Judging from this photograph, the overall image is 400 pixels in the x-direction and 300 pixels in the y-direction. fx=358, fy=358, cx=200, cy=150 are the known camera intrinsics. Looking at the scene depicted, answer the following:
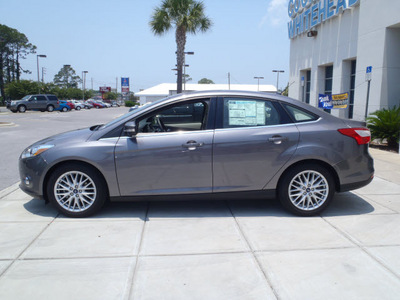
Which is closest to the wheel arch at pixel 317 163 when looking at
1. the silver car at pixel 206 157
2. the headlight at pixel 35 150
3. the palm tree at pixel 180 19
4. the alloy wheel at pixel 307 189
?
the silver car at pixel 206 157

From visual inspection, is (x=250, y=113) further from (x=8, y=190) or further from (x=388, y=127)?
(x=388, y=127)

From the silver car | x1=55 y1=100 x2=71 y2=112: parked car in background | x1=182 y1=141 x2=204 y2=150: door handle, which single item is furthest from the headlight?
x1=55 y1=100 x2=71 y2=112: parked car in background

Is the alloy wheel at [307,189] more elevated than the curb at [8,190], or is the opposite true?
the alloy wheel at [307,189]

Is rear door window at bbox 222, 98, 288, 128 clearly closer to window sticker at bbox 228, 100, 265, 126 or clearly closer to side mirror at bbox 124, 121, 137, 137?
window sticker at bbox 228, 100, 265, 126

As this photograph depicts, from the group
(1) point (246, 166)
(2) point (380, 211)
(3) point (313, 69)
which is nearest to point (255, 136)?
(1) point (246, 166)

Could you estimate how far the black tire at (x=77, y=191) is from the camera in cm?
457

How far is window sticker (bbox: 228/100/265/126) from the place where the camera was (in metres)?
4.73

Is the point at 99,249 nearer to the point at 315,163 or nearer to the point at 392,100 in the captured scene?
the point at 315,163

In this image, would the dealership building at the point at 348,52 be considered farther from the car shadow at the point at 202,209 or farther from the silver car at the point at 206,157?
the silver car at the point at 206,157

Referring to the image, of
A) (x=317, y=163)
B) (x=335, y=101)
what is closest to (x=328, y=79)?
(x=335, y=101)

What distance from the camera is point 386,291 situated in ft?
9.80

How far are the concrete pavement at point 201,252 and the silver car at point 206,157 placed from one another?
35 centimetres

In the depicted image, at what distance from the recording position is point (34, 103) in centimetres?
3919

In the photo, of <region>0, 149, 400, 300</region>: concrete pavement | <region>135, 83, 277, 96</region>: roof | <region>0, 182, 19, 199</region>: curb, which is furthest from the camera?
<region>135, 83, 277, 96</region>: roof
